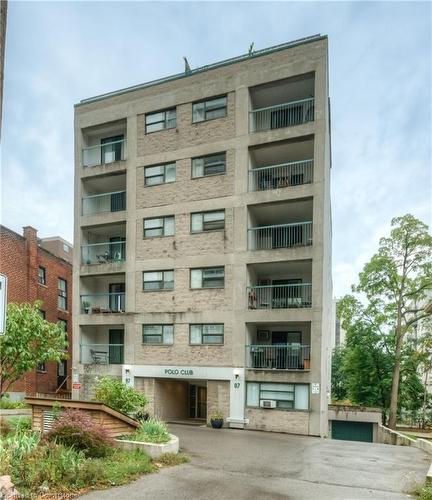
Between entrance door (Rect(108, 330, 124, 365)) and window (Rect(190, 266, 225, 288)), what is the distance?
639 centimetres

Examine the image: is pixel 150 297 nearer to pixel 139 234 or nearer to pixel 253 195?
pixel 139 234

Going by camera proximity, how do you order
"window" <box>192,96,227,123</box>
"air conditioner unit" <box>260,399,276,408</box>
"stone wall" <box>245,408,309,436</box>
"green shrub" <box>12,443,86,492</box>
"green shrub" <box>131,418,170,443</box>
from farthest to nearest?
"window" <box>192,96,227,123</box>, "air conditioner unit" <box>260,399,276,408</box>, "stone wall" <box>245,408,309,436</box>, "green shrub" <box>131,418,170,443</box>, "green shrub" <box>12,443,86,492</box>

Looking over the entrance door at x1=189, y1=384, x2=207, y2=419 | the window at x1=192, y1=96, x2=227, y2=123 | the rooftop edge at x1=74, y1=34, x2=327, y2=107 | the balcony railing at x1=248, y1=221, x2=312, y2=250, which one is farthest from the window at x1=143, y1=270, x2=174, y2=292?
the rooftop edge at x1=74, y1=34, x2=327, y2=107

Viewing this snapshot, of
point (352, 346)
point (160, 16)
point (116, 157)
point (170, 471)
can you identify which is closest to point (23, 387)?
point (116, 157)

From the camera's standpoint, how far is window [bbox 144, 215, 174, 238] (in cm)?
2488

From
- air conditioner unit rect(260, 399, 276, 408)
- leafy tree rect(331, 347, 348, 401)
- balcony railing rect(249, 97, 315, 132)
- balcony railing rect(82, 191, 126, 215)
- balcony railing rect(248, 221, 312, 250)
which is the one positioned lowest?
leafy tree rect(331, 347, 348, 401)

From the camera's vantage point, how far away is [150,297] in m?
24.8

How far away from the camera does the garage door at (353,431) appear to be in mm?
26953

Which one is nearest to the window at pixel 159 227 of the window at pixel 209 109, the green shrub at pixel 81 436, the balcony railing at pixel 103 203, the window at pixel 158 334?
the balcony railing at pixel 103 203

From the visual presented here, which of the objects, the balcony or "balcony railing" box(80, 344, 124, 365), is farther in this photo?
"balcony railing" box(80, 344, 124, 365)

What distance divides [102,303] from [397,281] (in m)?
20.2

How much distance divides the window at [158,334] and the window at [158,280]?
2.18 meters

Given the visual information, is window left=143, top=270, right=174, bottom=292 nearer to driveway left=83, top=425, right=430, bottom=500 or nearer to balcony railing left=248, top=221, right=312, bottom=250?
balcony railing left=248, top=221, right=312, bottom=250

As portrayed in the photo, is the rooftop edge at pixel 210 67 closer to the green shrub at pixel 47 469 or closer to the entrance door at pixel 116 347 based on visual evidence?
the entrance door at pixel 116 347
